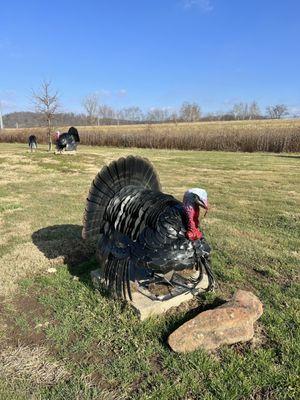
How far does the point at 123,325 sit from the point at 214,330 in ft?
3.05

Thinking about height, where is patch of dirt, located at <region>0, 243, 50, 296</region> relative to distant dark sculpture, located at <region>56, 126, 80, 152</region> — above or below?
below

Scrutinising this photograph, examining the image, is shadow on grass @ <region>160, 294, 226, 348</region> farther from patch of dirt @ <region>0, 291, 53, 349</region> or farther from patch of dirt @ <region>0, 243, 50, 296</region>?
patch of dirt @ <region>0, 243, 50, 296</region>

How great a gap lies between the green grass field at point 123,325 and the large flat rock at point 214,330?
3.4 inches

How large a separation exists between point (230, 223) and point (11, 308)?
14.8ft

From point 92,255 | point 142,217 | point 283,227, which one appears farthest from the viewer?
point 283,227

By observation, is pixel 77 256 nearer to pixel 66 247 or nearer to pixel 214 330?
pixel 66 247

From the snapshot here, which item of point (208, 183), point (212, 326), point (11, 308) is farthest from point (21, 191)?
point (212, 326)

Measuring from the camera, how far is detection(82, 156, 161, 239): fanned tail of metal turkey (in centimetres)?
421

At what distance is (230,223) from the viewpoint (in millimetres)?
7156

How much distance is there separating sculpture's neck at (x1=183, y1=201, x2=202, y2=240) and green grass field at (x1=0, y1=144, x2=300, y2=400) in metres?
1.00

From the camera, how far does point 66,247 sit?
570 cm

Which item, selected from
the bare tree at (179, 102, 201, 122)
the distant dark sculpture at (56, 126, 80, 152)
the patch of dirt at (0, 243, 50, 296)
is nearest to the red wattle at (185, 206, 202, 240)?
the patch of dirt at (0, 243, 50, 296)

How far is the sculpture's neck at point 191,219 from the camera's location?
3.26 meters

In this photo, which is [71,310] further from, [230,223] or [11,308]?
[230,223]
